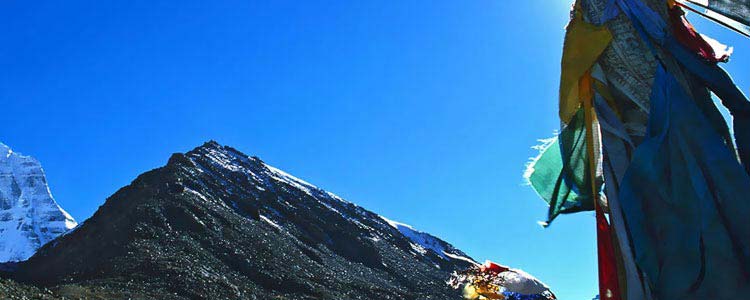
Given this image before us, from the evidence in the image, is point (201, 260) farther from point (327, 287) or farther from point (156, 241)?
point (327, 287)

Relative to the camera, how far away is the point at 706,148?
112 inches

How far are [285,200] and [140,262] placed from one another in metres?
29.2

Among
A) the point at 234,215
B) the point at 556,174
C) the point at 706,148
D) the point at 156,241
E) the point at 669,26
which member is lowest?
the point at 706,148

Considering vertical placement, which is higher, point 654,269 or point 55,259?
point 55,259

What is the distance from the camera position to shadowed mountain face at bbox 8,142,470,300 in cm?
3491

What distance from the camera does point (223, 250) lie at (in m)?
41.9

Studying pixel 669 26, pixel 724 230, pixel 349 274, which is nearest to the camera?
pixel 724 230

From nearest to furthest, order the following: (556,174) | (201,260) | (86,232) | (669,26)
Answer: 1. (669,26)
2. (556,174)
3. (201,260)
4. (86,232)

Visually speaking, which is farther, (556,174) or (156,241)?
(156,241)

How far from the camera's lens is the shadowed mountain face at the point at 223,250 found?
3491 centimetres

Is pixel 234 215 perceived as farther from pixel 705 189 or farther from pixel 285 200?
pixel 705 189

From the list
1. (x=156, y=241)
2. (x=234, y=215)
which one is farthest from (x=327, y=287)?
(x=234, y=215)

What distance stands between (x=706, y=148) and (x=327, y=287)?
128 ft

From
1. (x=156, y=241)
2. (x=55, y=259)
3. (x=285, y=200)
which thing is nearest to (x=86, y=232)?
(x=55, y=259)
